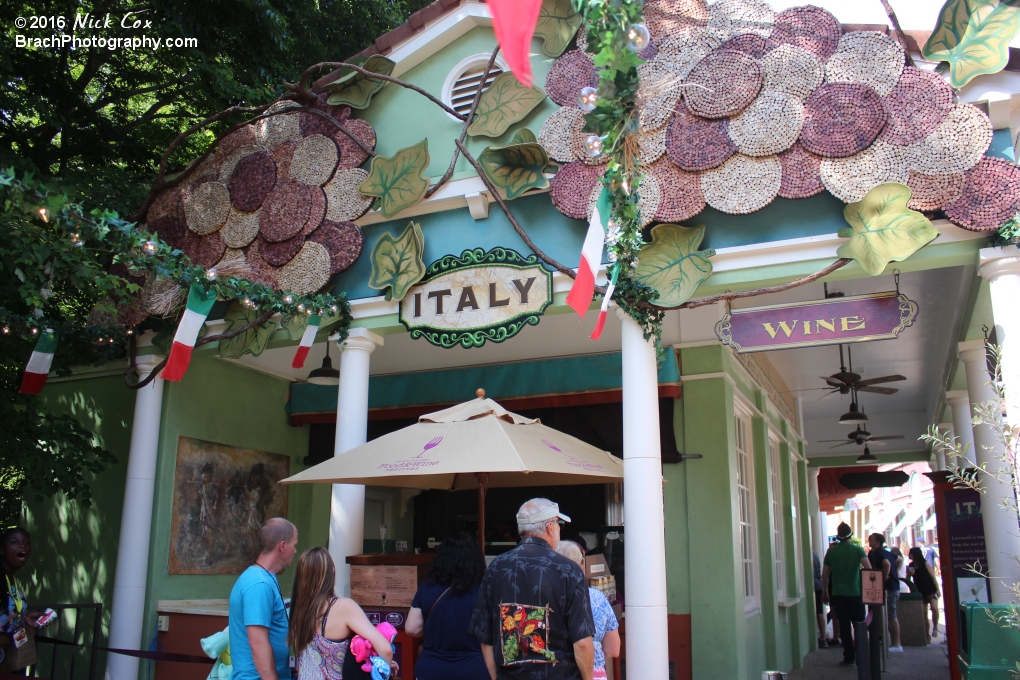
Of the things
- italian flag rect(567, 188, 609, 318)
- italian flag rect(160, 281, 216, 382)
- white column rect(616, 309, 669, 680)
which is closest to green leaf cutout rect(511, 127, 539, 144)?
italian flag rect(567, 188, 609, 318)

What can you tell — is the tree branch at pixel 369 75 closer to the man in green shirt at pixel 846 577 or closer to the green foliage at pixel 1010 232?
the green foliage at pixel 1010 232

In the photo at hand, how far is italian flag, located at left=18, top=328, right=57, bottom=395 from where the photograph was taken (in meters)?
6.43

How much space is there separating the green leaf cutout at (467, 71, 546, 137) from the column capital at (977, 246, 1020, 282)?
10.4 ft

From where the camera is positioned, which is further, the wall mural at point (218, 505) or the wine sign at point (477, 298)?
the wall mural at point (218, 505)

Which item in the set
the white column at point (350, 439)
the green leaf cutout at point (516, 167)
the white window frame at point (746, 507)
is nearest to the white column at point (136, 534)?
the white column at point (350, 439)

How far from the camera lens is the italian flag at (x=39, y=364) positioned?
643 centimetres

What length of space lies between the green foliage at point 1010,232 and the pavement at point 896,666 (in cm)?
608

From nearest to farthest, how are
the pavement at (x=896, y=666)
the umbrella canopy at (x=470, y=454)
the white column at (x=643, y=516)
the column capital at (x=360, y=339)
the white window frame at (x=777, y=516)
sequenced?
1. the umbrella canopy at (x=470, y=454)
2. the white column at (x=643, y=516)
3. the column capital at (x=360, y=339)
4. the pavement at (x=896, y=666)
5. the white window frame at (x=777, y=516)

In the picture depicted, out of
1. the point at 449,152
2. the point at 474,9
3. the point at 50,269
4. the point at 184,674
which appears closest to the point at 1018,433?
the point at 449,152

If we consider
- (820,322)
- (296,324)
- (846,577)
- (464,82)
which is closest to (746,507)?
(846,577)

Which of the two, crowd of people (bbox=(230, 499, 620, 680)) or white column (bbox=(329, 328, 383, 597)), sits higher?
white column (bbox=(329, 328, 383, 597))

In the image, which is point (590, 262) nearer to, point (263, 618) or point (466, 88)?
point (263, 618)

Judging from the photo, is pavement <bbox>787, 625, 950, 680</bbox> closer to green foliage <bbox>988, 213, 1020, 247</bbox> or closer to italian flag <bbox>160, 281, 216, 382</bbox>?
green foliage <bbox>988, 213, 1020, 247</bbox>

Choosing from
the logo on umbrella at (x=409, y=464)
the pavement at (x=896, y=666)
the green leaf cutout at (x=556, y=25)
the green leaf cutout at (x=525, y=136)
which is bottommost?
the pavement at (x=896, y=666)
